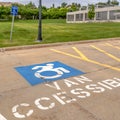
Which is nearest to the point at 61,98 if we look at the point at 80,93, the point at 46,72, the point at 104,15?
the point at 80,93

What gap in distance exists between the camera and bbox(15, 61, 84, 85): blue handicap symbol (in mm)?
6797

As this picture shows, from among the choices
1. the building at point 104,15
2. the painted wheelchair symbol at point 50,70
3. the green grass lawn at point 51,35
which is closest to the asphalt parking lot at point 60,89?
the painted wheelchair symbol at point 50,70

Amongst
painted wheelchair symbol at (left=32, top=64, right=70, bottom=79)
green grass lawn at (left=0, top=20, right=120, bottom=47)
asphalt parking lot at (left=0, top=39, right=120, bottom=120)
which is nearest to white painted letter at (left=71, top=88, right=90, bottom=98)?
asphalt parking lot at (left=0, top=39, right=120, bottom=120)

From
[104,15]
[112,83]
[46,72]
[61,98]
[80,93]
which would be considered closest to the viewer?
[61,98]

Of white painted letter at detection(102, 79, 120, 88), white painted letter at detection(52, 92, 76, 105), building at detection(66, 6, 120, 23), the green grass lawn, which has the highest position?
building at detection(66, 6, 120, 23)

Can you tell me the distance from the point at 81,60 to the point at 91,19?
6487 cm

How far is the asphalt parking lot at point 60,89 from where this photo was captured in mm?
4641

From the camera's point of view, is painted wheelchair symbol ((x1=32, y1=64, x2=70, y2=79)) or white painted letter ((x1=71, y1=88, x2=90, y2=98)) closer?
white painted letter ((x1=71, y1=88, x2=90, y2=98))

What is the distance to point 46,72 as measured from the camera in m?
7.51

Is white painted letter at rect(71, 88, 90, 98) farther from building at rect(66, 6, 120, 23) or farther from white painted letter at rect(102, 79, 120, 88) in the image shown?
building at rect(66, 6, 120, 23)

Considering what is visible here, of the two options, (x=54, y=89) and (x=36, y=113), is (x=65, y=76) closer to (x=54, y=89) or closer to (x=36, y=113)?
(x=54, y=89)

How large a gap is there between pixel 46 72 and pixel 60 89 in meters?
1.67

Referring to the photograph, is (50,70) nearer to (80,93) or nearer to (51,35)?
(80,93)

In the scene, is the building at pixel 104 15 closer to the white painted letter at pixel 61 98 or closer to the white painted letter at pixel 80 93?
the white painted letter at pixel 80 93
